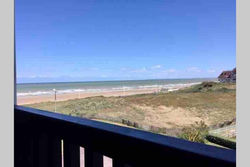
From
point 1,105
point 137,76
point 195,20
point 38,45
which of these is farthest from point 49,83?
point 1,105

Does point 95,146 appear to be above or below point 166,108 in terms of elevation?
above

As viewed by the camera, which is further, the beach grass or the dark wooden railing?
the beach grass

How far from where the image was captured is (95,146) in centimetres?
66

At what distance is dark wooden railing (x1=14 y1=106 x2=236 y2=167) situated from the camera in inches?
18.1

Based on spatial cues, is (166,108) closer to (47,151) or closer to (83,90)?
(83,90)

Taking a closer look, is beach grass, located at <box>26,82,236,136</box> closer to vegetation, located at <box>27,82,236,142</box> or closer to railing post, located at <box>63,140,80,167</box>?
vegetation, located at <box>27,82,236,142</box>

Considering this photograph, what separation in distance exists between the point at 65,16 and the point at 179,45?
7982mm

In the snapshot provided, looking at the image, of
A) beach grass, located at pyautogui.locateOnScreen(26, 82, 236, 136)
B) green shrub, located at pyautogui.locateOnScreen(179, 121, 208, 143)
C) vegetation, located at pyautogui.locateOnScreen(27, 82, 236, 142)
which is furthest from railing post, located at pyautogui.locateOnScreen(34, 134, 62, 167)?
beach grass, located at pyautogui.locateOnScreen(26, 82, 236, 136)

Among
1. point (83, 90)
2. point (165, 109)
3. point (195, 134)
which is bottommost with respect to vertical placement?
Answer: point (195, 134)

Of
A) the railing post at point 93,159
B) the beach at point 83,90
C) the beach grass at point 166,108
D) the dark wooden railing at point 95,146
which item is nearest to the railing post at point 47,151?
the dark wooden railing at point 95,146

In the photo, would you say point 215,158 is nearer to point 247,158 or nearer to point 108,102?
point 247,158

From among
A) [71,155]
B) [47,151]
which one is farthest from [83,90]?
[71,155]

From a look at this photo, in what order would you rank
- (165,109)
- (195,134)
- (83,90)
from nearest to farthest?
(195,134) → (165,109) → (83,90)

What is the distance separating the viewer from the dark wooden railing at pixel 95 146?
1.51ft
